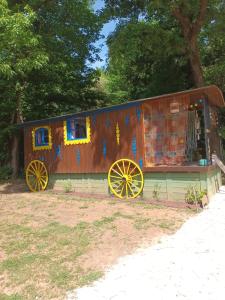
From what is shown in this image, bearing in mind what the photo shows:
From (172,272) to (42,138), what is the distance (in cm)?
891

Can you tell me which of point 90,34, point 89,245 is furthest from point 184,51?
point 89,245

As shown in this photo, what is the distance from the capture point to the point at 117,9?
1549cm

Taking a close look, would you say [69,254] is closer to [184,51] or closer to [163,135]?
[163,135]

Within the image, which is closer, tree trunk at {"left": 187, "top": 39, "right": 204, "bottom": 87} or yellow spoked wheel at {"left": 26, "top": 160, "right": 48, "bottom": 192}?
yellow spoked wheel at {"left": 26, "top": 160, "right": 48, "bottom": 192}

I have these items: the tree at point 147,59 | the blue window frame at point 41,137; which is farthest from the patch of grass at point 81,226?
the tree at point 147,59

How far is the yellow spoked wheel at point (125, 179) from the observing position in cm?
1021

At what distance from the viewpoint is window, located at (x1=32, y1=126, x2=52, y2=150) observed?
12.7m

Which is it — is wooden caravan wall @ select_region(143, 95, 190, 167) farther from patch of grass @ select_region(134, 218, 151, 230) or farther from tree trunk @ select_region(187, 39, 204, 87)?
tree trunk @ select_region(187, 39, 204, 87)

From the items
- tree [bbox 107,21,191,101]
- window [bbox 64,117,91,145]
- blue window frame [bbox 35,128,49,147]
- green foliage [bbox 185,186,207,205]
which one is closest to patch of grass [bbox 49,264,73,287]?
green foliage [bbox 185,186,207,205]

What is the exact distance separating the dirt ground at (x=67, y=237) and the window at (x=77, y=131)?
212 cm

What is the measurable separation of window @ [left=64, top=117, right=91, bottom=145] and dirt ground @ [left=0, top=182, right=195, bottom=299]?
6.95ft

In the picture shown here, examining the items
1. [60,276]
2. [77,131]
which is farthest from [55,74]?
[60,276]

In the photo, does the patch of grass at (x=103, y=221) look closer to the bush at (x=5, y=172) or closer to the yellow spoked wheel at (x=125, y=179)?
the yellow spoked wheel at (x=125, y=179)

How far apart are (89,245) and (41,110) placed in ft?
39.2
